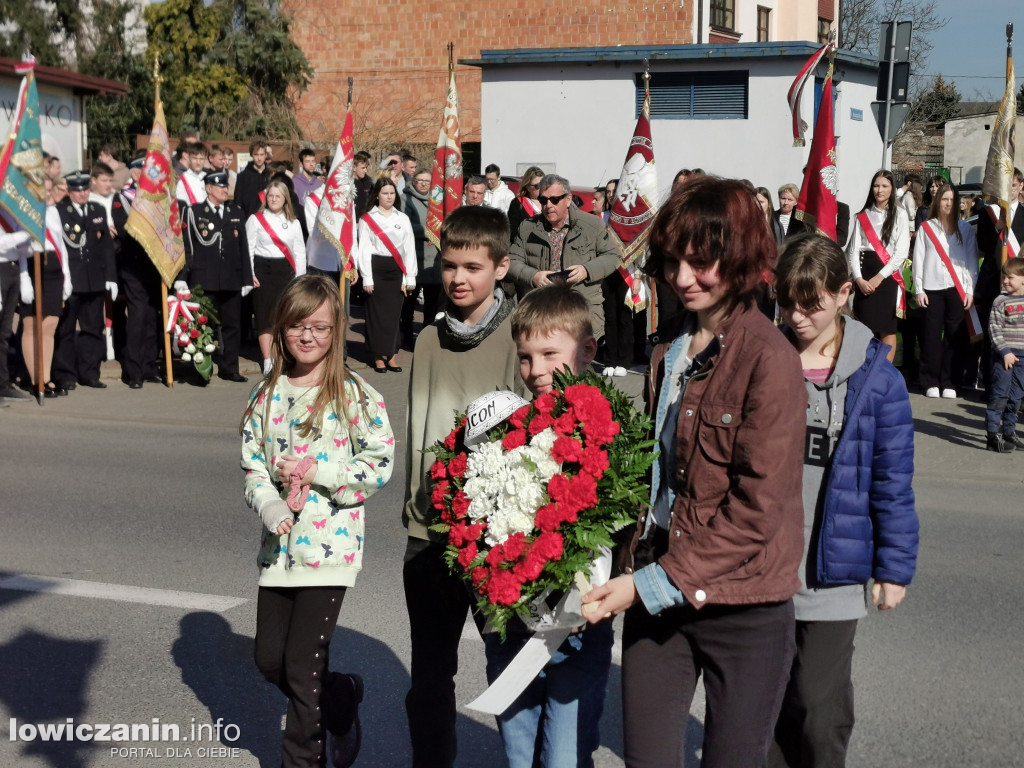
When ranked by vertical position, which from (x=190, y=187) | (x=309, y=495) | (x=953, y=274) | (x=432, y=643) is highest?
(x=190, y=187)

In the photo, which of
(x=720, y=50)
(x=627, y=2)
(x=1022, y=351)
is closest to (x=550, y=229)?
(x=1022, y=351)

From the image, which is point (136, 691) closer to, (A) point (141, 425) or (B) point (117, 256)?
(A) point (141, 425)

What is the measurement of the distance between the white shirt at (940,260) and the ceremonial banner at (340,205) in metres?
6.03

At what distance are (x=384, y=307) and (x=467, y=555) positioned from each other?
11131mm

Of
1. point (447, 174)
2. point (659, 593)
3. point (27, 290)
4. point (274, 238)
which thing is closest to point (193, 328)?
point (274, 238)

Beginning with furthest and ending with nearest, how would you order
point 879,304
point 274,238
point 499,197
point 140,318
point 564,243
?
point 499,197, point 274,238, point 140,318, point 879,304, point 564,243

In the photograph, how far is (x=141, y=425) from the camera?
11.2 metres

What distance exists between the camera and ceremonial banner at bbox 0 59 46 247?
11227 mm

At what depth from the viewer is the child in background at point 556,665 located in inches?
138

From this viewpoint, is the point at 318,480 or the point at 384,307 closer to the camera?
the point at 318,480

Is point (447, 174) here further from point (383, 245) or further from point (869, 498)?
point (869, 498)

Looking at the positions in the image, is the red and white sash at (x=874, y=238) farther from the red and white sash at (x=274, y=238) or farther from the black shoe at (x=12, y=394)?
the black shoe at (x=12, y=394)

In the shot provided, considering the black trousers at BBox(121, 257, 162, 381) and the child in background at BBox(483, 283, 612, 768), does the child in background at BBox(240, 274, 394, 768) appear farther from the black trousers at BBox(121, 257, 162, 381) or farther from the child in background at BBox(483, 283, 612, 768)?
the black trousers at BBox(121, 257, 162, 381)

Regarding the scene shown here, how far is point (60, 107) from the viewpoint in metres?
22.1
